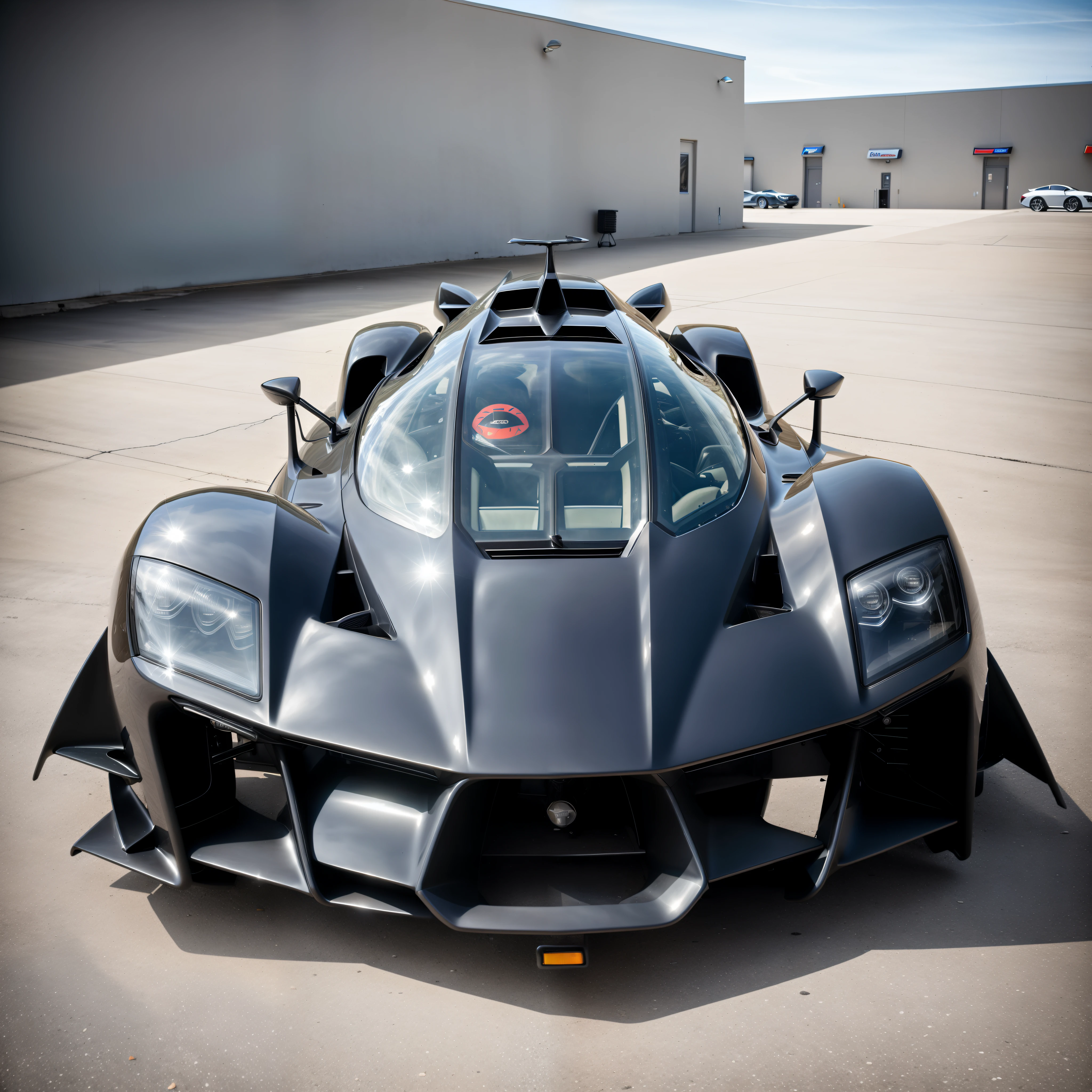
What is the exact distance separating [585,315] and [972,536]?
2604 millimetres

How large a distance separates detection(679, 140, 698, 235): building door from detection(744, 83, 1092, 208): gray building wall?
29.7 meters

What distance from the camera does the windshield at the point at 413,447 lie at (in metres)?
2.77

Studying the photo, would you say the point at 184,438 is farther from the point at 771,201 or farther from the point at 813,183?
the point at 813,183

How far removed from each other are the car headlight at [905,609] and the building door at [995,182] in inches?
2353

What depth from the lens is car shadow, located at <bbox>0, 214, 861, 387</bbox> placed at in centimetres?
1062

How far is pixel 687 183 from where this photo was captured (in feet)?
100.0

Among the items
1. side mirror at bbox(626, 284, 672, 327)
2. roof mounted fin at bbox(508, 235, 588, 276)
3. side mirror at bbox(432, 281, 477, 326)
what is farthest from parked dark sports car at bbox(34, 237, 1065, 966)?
side mirror at bbox(432, 281, 477, 326)

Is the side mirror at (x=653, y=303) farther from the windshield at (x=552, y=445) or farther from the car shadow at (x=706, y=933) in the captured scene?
the car shadow at (x=706, y=933)

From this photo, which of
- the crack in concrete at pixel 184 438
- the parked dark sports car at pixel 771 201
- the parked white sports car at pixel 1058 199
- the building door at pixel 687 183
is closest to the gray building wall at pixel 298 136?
the building door at pixel 687 183

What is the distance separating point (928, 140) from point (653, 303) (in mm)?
59897

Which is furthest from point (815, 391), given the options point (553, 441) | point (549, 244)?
point (549, 244)

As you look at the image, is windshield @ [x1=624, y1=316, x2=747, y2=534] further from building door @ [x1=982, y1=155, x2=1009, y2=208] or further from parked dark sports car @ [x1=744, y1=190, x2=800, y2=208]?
building door @ [x1=982, y1=155, x2=1009, y2=208]

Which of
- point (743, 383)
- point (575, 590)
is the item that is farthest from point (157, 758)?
point (743, 383)

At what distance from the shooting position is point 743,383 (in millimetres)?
4480
